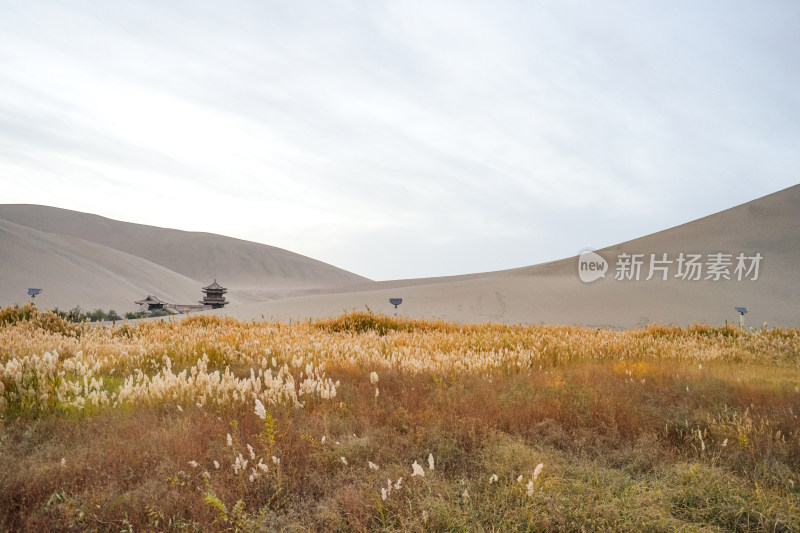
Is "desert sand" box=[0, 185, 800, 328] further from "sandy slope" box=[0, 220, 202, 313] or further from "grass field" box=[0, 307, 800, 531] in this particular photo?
"grass field" box=[0, 307, 800, 531]

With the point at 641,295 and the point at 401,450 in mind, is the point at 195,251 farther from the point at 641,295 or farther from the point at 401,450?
the point at 401,450

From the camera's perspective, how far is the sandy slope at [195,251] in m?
129

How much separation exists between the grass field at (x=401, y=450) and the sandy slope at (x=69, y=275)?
43.0m

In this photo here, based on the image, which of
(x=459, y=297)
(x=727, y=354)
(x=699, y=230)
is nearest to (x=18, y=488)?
(x=727, y=354)

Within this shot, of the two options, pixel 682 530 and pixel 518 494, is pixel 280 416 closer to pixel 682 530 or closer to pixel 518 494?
pixel 518 494

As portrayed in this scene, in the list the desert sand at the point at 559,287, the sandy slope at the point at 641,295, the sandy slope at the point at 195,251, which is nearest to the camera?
the sandy slope at the point at 641,295

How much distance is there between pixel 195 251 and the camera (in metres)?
138

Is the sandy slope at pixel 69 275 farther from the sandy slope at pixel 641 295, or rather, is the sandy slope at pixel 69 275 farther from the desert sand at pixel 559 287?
the sandy slope at pixel 641 295

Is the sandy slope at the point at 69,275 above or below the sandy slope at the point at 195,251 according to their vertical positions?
below

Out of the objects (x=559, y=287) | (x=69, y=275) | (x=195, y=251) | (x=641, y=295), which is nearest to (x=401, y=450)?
(x=641, y=295)

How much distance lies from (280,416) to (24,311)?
32.8 ft

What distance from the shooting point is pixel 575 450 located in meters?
4.20

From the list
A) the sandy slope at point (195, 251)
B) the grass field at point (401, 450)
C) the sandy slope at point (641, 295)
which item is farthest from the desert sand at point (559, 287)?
the sandy slope at point (195, 251)

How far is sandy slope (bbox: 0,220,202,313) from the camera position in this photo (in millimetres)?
45531
